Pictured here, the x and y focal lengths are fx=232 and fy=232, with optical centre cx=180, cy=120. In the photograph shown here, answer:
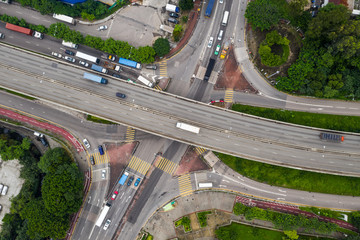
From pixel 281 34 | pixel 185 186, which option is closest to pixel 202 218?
pixel 185 186

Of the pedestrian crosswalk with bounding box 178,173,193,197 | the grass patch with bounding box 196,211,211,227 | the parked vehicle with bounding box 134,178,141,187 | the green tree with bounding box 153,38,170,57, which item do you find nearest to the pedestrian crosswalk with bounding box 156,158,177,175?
the pedestrian crosswalk with bounding box 178,173,193,197

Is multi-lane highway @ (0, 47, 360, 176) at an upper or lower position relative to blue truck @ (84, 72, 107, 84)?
lower

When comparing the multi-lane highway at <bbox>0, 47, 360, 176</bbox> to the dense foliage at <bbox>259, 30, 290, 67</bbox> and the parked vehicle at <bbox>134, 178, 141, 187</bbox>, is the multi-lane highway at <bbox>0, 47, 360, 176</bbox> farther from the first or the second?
the dense foliage at <bbox>259, 30, 290, 67</bbox>

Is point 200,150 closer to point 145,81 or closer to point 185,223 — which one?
point 185,223

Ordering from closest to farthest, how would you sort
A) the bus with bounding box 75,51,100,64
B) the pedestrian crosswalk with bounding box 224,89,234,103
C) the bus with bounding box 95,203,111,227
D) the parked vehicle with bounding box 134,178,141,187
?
the bus with bounding box 95,203,111,227, the pedestrian crosswalk with bounding box 224,89,234,103, the parked vehicle with bounding box 134,178,141,187, the bus with bounding box 75,51,100,64

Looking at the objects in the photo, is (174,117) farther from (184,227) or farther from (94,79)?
(184,227)

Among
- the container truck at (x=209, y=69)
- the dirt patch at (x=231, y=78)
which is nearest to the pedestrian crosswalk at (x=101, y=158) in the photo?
the container truck at (x=209, y=69)
